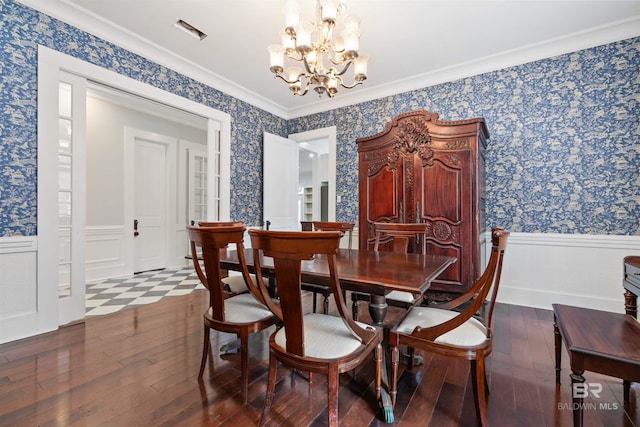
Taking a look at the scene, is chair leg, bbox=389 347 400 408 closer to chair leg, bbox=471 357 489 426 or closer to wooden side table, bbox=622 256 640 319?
chair leg, bbox=471 357 489 426

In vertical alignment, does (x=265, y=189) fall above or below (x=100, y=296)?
above

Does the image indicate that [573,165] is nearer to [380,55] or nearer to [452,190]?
[452,190]

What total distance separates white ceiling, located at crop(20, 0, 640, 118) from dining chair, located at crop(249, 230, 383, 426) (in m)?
2.36

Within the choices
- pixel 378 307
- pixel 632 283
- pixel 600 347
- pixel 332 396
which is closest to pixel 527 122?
pixel 632 283

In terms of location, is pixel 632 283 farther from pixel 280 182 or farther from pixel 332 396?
pixel 280 182

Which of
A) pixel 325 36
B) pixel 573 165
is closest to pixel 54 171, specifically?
pixel 325 36

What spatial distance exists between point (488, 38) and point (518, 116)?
924mm

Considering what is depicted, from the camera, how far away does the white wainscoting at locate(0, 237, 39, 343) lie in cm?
224

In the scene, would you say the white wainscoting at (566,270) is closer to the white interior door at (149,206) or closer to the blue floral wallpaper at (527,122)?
the blue floral wallpaper at (527,122)

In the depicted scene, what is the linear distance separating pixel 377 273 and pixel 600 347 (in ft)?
3.21

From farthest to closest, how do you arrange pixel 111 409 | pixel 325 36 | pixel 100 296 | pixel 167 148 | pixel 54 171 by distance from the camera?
pixel 167 148
pixel 100 296
pixel 54 171
pixel 325 36
pixel 111 409

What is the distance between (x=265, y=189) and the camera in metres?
4.53

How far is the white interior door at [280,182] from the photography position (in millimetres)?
4543

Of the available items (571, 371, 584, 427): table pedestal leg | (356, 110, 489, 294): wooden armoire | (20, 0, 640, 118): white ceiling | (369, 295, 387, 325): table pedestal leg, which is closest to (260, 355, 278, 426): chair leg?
(369, 295, 387, 325): table pedestal leg
